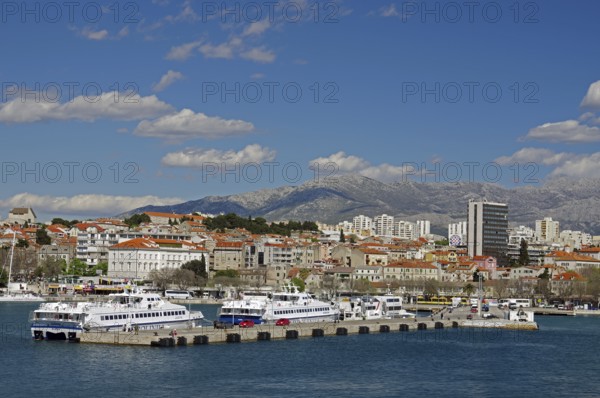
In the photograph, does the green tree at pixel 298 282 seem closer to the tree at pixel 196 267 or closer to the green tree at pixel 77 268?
the tree at pixel 196 267

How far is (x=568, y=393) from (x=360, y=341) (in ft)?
57.8

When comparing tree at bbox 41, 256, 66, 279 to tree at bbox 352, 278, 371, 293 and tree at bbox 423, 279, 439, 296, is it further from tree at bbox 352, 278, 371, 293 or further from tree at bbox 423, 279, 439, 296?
tree at bbox 423, 279, 439, 296

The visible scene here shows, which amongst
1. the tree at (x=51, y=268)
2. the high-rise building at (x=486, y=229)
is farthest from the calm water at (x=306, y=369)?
the high-rise building at (x=486, y=229)

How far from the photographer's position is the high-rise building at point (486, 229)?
156750 mm

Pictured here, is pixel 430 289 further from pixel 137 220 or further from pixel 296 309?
pixel 137 220

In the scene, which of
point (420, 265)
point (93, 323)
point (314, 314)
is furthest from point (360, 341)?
point (420, 265)

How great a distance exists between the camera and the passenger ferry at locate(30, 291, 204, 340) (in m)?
47.7

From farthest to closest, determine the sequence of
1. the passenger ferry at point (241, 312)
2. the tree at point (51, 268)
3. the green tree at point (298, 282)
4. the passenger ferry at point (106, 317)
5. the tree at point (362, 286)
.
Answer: the tree at point (51, 268), the tree at point (362, 286), the green tree at point (298, 282), the passenger ferry at point (241, 312), the passenger ferry at point (106, 317)

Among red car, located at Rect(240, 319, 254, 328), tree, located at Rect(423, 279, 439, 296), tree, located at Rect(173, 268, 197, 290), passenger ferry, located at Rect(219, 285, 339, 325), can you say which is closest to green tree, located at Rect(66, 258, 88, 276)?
tree, located at Rect(173, 268, 197, 290)

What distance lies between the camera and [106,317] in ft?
162

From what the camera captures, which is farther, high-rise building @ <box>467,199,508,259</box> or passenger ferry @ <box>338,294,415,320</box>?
high-rise building @ <box>467,199,508,259</box>

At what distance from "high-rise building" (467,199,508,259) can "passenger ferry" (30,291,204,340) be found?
108 m

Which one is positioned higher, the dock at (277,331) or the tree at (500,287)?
the tree at (500,287)

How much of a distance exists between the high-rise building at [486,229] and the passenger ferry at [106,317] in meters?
108
